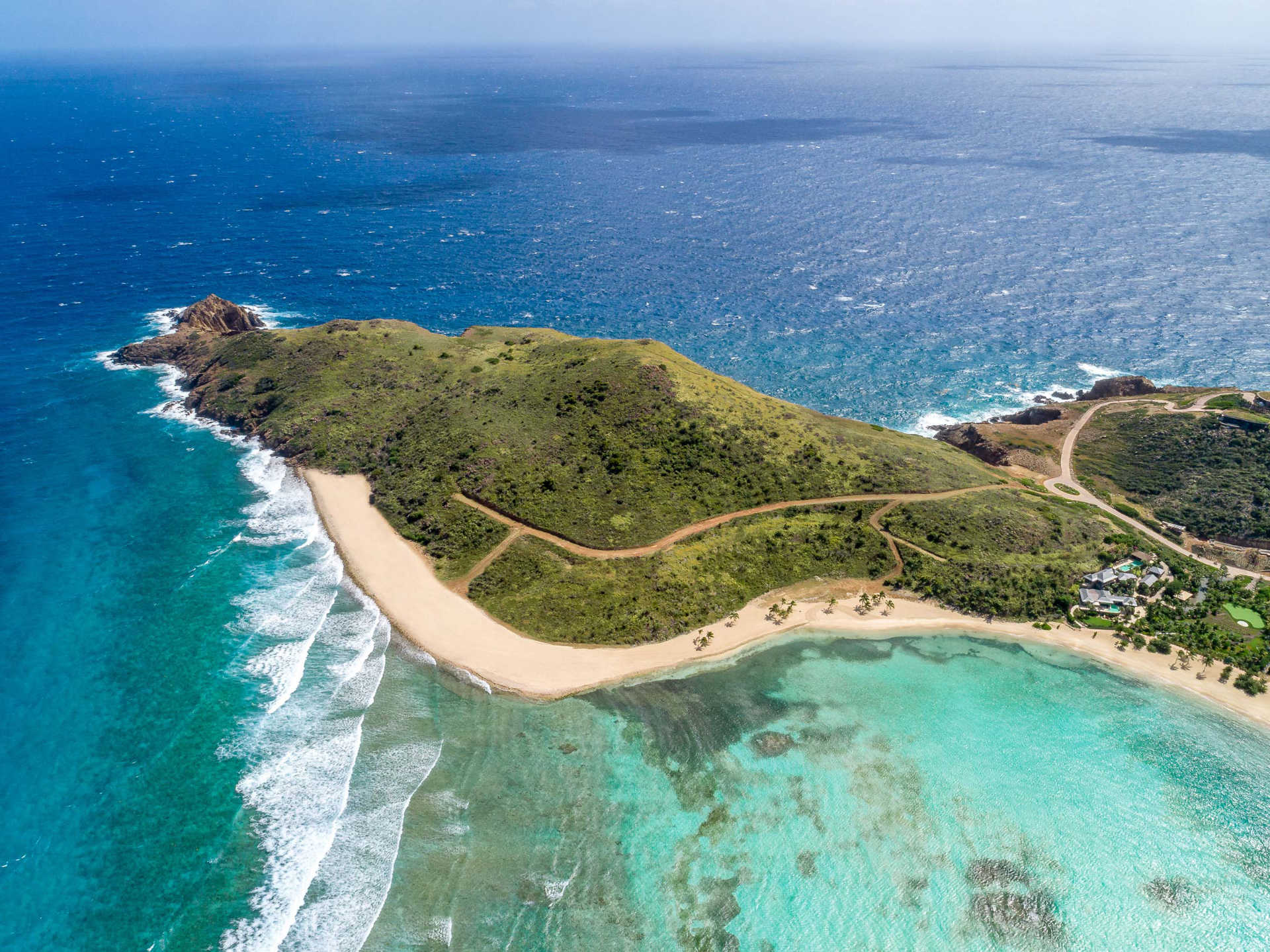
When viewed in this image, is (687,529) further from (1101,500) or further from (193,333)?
(193,333)

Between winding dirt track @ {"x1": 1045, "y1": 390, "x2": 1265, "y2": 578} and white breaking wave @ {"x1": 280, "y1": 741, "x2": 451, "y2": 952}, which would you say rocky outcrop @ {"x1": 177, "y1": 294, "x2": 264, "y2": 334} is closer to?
white breaking wave @ {"x1": 280, "y1": 741, "x2": 451, "y2": 952}

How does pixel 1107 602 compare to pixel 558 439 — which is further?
pixel 558 439

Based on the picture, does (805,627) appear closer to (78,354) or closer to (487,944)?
(487,944)

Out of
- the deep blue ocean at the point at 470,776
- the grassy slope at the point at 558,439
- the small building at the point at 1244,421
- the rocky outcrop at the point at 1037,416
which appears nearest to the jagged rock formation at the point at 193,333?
the grassy slope at the point at 558,439

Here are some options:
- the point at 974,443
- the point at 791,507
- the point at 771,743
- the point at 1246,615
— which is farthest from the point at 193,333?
the point at 1246,615

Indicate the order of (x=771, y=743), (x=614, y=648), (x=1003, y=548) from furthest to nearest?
(x=1003, y=548) → (x=614, y=648) → (x=771, y=743)

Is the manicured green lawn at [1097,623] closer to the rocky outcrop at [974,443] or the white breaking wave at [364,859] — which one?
the rocky outcrop at [974,443]
